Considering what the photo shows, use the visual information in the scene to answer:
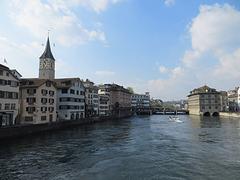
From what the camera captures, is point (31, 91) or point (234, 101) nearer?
point (31, 91)

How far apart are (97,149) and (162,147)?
1047 cm

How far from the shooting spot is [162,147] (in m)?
42.4

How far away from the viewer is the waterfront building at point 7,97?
184 feet

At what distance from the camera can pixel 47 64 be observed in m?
124

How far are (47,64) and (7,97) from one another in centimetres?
6862

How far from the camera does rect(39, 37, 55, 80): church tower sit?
124 m

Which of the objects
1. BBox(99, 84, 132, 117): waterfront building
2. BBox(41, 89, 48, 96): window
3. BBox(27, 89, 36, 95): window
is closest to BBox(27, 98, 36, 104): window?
BBox(27, 89, 36, 95): window

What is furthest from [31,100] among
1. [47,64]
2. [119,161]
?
[47,64]

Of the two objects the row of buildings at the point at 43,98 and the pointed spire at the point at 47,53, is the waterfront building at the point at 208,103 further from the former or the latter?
the pointed spire at the point at 47,53

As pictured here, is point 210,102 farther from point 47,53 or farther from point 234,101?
point 47,53

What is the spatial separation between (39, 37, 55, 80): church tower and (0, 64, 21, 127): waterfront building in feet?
212

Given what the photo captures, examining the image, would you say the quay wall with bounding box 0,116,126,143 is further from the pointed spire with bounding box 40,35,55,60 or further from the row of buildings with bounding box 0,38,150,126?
the pointed spire with bounding box 40,35,55,60

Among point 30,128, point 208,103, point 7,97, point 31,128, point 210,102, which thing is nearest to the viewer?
point 7,97

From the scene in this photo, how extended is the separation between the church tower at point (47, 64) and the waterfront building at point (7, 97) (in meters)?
64.5
